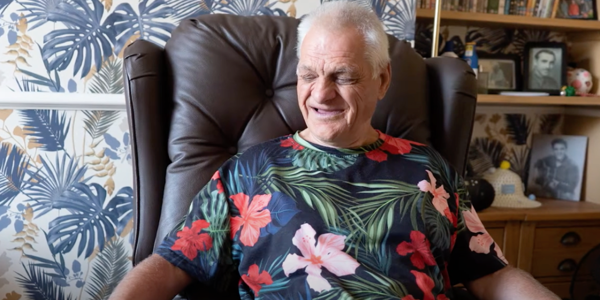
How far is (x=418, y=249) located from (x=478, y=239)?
16cm

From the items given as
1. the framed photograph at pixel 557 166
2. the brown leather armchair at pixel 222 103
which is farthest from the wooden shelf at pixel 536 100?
the brown leather armchair at pixel 222 103

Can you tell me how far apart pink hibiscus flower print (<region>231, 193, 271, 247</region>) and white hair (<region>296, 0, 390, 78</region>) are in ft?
1.17

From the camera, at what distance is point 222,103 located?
1229 millimetres

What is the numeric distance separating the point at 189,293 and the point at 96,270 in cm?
63

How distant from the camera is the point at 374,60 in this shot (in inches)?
45.2

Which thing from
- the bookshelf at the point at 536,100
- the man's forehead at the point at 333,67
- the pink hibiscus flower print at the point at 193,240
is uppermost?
the man's forehead at the point at 333,67

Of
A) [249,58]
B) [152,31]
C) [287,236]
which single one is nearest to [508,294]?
[287,236]

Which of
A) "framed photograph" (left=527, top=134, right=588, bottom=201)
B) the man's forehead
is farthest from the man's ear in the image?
"framed photograph" (left=527, top=134, right=588, bottom=201)

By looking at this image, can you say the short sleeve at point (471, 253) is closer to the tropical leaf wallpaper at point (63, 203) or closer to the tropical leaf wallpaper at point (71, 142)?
the tropical leaf wallpaper at point (71, 142)

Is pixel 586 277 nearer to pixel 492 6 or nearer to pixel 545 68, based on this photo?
pixel 545 68

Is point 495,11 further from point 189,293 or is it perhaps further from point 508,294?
point 189,293

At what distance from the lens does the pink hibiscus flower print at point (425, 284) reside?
107 centimetres

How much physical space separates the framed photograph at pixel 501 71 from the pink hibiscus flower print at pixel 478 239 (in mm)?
1245

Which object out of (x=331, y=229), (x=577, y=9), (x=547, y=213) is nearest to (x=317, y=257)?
(x=331, y=229)
